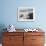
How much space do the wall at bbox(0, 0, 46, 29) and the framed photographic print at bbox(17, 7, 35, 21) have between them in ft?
0.38

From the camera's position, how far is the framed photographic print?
157 inches

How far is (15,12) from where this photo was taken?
158 inches

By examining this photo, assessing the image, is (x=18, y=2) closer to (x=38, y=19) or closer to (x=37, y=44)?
(x=38, y=19)

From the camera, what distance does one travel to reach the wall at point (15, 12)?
4004 millimetres

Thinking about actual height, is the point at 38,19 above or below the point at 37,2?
below

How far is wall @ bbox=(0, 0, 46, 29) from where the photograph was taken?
13.1 ft

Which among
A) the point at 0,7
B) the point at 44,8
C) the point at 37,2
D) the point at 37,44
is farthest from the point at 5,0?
the point at 37,44

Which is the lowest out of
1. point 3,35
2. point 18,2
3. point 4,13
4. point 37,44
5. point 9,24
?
point 37,44

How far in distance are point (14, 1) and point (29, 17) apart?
706 millimetres

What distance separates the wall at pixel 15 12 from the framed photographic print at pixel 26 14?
4.6 inches

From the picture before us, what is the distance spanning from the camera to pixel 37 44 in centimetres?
353

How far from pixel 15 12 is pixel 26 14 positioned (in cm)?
36

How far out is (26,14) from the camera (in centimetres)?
401

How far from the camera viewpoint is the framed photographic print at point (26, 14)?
4.00 metres
